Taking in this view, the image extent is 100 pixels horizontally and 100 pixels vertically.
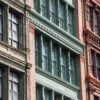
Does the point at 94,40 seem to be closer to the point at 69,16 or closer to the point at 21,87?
the point at 69,16

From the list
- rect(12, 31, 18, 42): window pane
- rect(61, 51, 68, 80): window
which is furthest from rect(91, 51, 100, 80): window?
rect(12, 31, 18, 42): window pane

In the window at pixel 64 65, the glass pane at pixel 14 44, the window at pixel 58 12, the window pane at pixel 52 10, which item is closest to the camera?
the glass pane at pixel 14 44

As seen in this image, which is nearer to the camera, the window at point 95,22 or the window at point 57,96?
the window at point 57,96

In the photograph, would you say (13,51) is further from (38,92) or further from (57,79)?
(57,79)

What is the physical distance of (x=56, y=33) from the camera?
4806cm

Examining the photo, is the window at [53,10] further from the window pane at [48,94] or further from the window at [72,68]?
the window pane at [48,94]

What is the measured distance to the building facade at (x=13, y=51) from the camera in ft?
135

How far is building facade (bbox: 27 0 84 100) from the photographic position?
4494 centimetres

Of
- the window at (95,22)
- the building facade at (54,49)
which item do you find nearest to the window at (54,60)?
the building facade at (54,49)

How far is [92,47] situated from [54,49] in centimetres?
641

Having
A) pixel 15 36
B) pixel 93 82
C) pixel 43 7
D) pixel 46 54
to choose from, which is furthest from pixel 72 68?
pixel 15 36

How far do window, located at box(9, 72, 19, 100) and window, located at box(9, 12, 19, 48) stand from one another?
221 centimetres

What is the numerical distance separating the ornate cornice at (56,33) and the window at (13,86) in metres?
4.81

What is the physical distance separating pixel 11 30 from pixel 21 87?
3.81 metres
